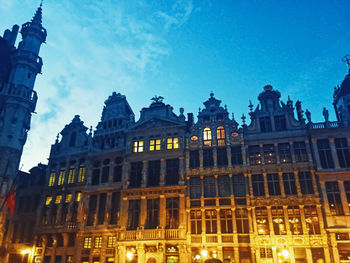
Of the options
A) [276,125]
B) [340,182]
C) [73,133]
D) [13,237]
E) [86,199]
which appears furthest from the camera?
[73,133]

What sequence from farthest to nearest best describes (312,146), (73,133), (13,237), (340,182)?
Result: (73,133)
(13,237)
(312,146)
(340,182)

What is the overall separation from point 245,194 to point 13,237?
31.0 meters

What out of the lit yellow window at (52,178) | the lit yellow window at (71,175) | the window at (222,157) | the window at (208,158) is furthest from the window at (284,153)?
the lit yellow window at (52,178)

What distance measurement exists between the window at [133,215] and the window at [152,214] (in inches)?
49.9

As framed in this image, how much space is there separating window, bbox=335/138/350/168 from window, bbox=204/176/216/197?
12.7 metres

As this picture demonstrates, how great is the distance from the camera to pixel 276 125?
104ft

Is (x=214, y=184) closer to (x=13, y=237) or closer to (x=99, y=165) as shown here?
(x=99, y=165)

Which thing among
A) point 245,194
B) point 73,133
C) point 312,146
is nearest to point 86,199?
point 73,133

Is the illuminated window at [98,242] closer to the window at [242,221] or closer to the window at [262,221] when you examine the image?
the window at [242,221]

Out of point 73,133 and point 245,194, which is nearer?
point 245,194

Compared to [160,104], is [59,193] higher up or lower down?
lower down

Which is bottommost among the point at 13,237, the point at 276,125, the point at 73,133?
the point at 13,237

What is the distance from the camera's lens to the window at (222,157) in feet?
103

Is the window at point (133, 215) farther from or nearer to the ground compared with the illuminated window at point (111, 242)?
farther from the ground
